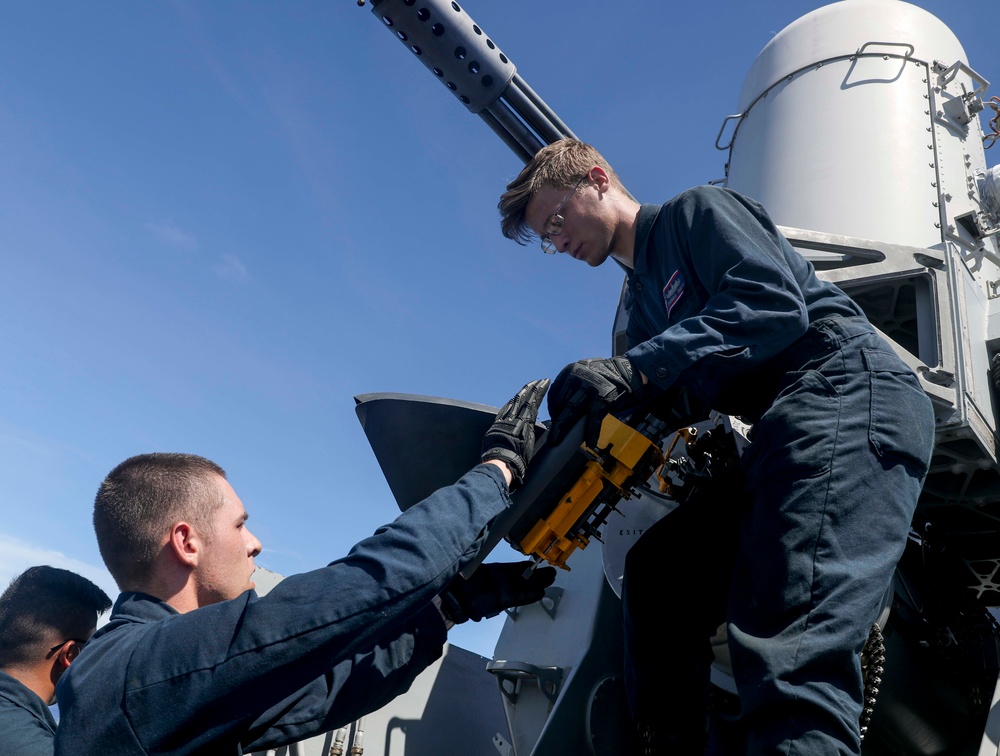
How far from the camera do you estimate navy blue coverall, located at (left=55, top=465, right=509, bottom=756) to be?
1655mm

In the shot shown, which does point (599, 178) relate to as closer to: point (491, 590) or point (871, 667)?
point (491, 590)

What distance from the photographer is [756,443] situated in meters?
2.29

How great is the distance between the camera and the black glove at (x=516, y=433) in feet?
7.34

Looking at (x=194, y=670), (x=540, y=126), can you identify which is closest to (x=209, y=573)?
(x=194, y=670)

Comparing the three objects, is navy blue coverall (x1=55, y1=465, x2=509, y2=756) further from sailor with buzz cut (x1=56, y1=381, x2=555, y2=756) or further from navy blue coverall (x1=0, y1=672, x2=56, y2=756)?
navy blue coverall (x1=0, y1=672, x2=56, y2=756)

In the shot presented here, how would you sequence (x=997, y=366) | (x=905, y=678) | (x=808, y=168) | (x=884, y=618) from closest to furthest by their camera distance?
(x=884, y=618), (x=905, y=678), (x=997, y=366), (x=808, y=168)

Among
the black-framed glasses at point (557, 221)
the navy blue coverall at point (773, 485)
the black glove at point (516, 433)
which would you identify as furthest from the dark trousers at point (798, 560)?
the black-framed glasses at point (557, 221)

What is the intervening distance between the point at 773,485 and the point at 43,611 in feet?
8.04

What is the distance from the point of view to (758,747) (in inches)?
71.9

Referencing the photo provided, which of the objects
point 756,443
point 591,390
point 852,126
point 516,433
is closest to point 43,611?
point 516,433

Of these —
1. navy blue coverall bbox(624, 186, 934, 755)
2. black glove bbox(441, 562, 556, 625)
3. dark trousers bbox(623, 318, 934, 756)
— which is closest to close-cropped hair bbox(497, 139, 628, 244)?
navy blue coverall bbox(624, 186, 934, 755)

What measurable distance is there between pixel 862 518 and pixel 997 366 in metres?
2.02

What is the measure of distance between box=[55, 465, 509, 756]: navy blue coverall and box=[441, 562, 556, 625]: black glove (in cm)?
44

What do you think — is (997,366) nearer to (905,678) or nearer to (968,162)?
(905,678)
